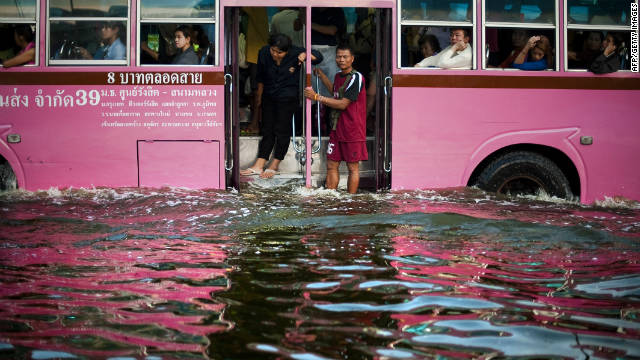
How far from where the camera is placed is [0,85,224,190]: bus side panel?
903 cm

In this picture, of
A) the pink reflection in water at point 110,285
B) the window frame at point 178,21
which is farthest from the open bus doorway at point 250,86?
the pink reflection in water at point 110,285

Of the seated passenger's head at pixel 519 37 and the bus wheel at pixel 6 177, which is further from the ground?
the seated passenger's head at pixel 519 37

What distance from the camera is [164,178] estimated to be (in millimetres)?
9094

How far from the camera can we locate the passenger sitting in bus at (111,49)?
9.02 meters

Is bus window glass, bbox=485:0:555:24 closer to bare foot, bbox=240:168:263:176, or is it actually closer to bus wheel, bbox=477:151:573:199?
bus wheel, bbox=477:151:573:199

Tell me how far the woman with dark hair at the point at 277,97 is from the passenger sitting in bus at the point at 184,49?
117 cm

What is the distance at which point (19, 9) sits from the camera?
8961 mm

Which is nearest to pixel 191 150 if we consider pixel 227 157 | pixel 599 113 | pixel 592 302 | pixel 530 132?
pixel 227 157

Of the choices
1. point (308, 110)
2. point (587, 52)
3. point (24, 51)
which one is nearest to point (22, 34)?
point (24, 51)

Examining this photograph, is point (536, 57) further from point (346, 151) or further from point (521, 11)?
point (346, 151)

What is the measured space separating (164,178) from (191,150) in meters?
0.42

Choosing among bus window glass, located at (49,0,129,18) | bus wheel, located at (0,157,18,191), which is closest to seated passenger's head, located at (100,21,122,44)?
bus window glass, located at (49,0,129,18)

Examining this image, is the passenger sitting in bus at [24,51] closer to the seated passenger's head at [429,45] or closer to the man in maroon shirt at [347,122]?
the man in maroon shirt at [347,122]

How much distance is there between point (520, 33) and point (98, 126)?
468 cm
